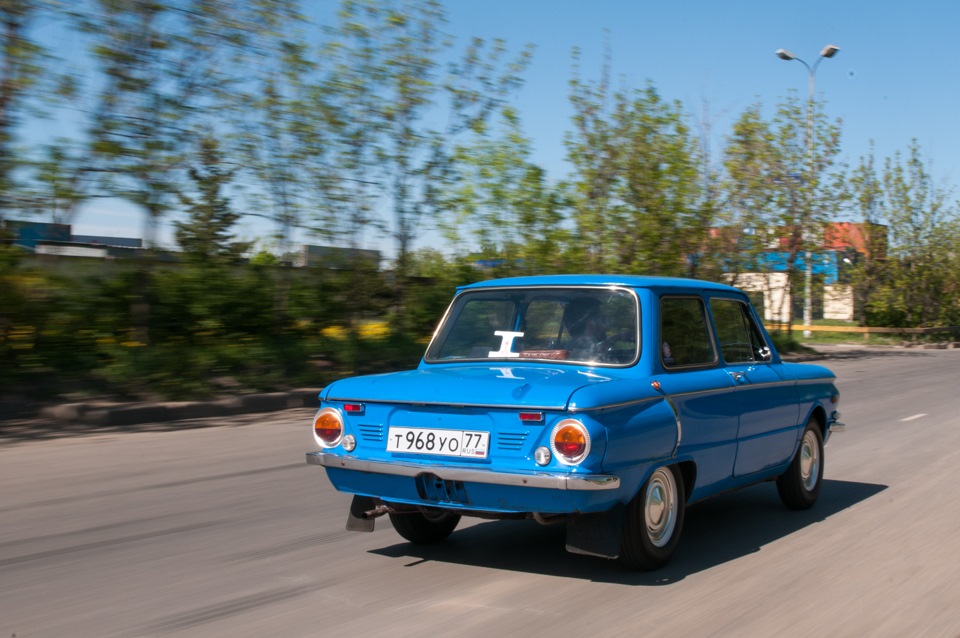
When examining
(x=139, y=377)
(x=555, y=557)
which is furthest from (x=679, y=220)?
(x=555, y=557)

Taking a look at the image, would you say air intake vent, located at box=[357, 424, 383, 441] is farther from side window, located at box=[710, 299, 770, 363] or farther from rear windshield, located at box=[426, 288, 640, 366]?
side window, located at box=[710, 299, 770, 363]

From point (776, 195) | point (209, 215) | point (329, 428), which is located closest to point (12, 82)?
point (209, 215)

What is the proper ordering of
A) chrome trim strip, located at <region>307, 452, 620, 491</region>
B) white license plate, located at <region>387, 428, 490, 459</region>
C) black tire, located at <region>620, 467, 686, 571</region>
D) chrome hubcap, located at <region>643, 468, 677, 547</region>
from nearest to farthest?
1. chrome trim strip, located at <region>307, 452, 620, 491</region>
2. white license plate, located at <region>387, 428, 490, 459</region>
3. black tire, located at <region>620, 467, 686, 571</region>
4. chrome hubcap, located at <region>643, 468, 677, 547</region>

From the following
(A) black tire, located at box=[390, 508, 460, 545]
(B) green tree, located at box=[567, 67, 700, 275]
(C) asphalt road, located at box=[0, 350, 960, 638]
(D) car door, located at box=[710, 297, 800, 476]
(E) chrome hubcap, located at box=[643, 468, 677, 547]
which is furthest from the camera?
(B) green tree, located at box=[567, 67, 700, 275]

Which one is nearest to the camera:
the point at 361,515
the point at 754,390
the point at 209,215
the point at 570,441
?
the point at 570,441

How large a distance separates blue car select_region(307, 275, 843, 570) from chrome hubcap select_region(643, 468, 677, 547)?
10mm

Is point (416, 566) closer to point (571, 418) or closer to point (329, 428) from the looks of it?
point (329, 428)

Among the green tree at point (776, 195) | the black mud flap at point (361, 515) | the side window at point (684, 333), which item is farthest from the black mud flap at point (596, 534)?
the green tree at point (776, 195)

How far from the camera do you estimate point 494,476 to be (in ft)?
14.9

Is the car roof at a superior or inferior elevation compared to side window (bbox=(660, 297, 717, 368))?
superior

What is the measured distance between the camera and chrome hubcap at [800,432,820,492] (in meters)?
6.91

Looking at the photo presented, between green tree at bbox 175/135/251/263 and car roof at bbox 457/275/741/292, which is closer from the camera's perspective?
car roof at bbox 457/275/741/292

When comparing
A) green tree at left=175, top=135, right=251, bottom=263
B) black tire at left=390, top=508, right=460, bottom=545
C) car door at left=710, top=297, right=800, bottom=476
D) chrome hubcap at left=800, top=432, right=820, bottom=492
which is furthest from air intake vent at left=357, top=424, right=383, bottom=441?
green tree at left=175, top=135, right=251, bottom=263

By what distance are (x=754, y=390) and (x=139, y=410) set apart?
839 cm
